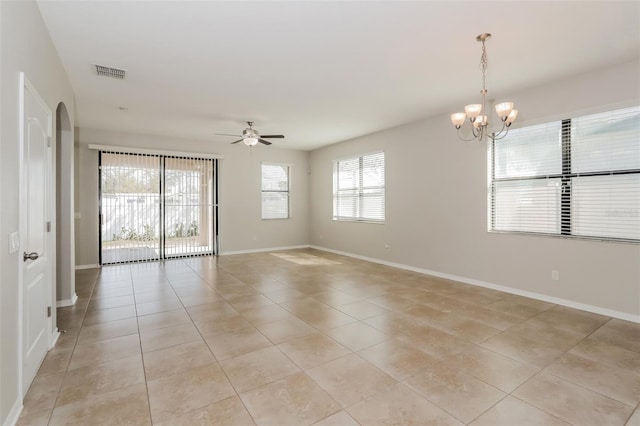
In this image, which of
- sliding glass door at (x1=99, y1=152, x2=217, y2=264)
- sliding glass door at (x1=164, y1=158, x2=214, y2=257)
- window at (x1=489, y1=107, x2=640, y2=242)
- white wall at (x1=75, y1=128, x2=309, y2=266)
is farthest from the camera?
Answer: sliding glass door at (x1=164, y1=158, x2=214, y2=257)

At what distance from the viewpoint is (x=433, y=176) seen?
573 centimetres

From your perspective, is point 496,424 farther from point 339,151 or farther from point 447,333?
point 339,151

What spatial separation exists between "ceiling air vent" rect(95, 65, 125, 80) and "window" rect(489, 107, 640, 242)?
520 centimetres

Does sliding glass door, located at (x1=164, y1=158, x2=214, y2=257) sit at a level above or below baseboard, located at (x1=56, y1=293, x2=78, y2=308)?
above

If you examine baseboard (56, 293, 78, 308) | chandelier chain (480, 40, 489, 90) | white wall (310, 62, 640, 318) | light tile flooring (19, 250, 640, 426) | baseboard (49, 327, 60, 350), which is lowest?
light tile flooring (19, 250, 640, 426)

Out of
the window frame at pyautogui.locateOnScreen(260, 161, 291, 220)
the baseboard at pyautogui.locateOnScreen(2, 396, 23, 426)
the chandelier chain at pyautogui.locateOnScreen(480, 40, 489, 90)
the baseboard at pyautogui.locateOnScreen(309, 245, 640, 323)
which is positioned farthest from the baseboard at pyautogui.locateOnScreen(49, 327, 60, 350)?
the window frame at pyautogui.locateOnScreen(260, 161, 291, 220)

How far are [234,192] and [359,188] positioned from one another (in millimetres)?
3175

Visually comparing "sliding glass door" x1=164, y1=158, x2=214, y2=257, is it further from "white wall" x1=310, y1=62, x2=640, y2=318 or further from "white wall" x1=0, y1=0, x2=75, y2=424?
"white wall" x1=0, y1=0, x2=75, y2=424

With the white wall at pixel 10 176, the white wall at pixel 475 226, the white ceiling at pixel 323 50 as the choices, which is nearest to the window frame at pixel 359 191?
the white wall at pixel 475 226

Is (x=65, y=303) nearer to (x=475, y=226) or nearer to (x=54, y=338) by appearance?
(x=54, y=338)

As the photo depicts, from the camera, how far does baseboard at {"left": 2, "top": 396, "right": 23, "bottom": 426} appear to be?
1853 millimetres

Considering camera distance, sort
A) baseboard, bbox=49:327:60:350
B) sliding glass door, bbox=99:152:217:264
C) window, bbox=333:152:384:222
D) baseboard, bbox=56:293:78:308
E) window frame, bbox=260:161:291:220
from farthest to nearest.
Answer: window frame, bbox=260:161:291:220, window, bbox=333:152:384:222, sliding glass door, bbox=99:152:217:264, baseboard, bbox=56:293:78:308, baseboard, bbox=49:327:60:350

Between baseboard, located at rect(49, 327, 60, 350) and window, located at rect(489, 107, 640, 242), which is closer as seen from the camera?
baseboard, located at rect(49, 327, 60, 350)

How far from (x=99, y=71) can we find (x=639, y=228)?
6.42 m
